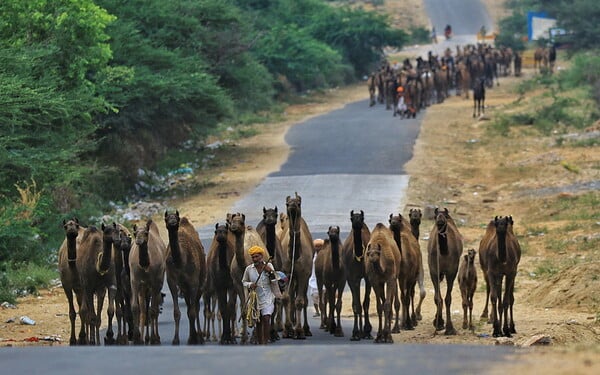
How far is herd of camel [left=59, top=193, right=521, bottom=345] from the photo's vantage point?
1717 centimetres

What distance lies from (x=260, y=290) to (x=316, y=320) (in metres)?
4.10

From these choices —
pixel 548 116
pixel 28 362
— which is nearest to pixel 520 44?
pixel 548 116

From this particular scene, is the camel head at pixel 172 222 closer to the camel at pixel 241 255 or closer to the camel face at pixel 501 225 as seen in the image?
the camel at pixel 241 255

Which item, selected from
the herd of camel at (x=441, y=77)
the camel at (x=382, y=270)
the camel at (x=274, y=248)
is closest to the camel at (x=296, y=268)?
the camel at (x=274, y=248)

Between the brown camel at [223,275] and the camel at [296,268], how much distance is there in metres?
0.93

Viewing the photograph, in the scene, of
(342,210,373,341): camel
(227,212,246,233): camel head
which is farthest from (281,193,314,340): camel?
(227,212,246,233): camel head

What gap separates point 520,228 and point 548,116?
20.1 meters

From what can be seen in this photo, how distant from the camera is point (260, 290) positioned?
16281 millimetres

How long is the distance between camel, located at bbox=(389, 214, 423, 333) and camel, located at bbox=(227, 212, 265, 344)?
2135 mm

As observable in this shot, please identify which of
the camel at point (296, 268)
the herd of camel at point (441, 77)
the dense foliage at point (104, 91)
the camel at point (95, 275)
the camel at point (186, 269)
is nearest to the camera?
the camel at point (186, 269)

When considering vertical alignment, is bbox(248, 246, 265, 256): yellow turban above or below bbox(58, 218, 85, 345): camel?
above

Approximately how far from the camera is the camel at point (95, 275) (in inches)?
687

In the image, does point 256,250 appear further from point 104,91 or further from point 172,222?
point 104,91

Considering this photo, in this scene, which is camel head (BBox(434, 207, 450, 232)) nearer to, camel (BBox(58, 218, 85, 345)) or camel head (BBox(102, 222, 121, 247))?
camel head (BBox(102, 222, 121, 247))
